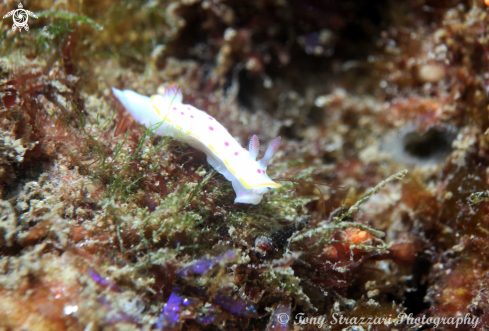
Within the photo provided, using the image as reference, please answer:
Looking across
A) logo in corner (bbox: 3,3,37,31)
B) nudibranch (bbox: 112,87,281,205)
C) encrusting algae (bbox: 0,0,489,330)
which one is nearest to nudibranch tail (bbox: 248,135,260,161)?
nudibranch (bbox: 112,87,281,205)

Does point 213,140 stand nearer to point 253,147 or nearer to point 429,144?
point 253,147

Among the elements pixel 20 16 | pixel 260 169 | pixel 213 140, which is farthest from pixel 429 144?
pixel 20 16

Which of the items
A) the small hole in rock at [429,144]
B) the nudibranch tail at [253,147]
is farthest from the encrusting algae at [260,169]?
the nudibranch tail at [253,147]

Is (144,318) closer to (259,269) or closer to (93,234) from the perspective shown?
(93,234)

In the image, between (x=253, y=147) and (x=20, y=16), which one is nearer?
(x=253, y=147)

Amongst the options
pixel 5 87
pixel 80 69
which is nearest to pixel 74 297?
pixel 5 87
